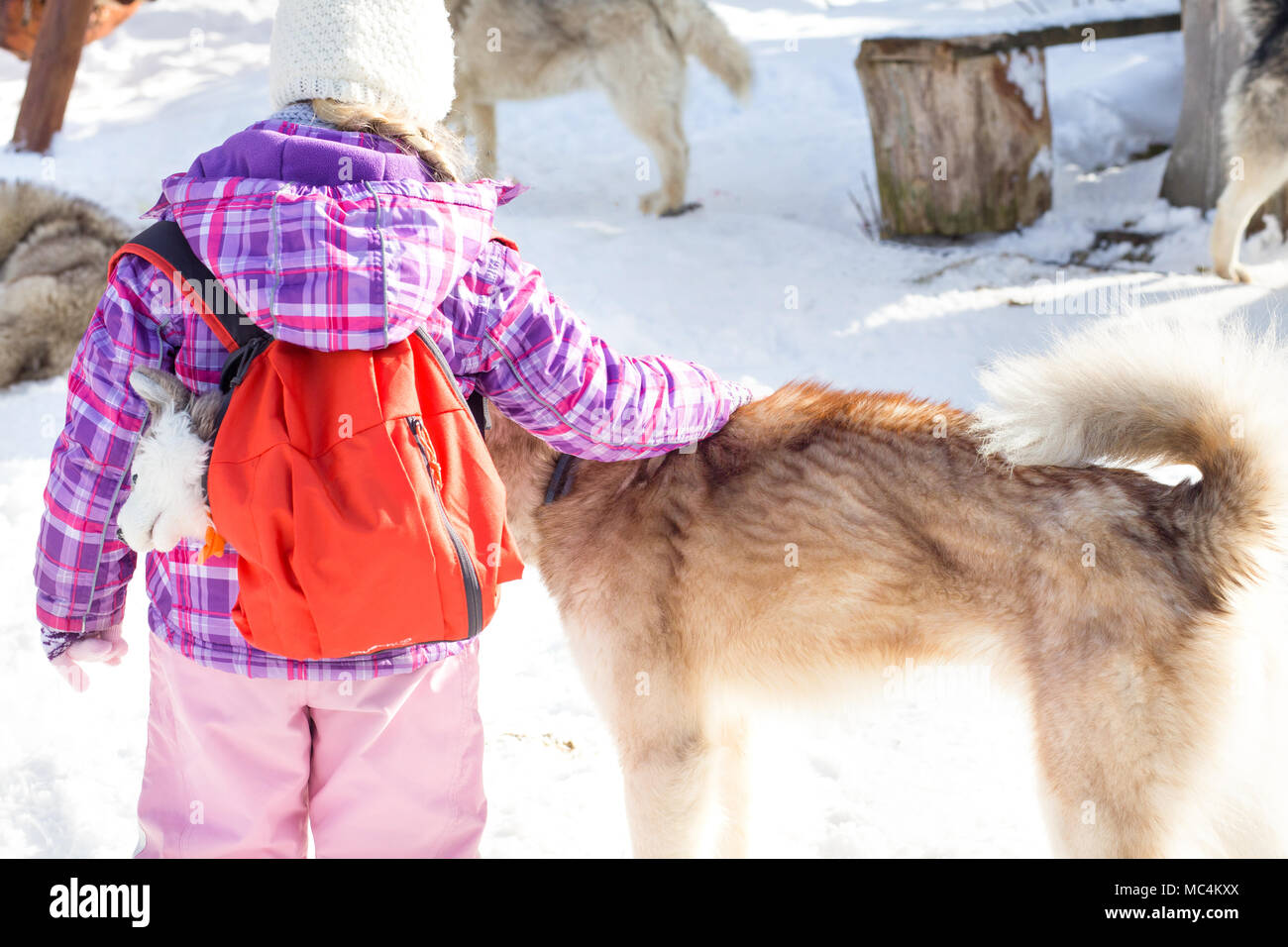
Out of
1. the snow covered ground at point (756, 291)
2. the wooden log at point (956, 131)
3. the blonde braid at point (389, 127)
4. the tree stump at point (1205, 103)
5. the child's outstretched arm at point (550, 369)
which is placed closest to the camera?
the blonde braid at point (389, 127)

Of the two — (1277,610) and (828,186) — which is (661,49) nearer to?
(828,186)

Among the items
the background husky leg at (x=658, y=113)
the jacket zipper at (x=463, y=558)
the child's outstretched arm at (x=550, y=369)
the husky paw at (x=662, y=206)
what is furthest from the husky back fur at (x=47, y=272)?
the jacket zipper at (x=463, y=558)

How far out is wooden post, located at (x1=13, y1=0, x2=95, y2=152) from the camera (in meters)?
6.72

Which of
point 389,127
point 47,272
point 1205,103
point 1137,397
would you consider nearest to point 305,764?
point 389,127

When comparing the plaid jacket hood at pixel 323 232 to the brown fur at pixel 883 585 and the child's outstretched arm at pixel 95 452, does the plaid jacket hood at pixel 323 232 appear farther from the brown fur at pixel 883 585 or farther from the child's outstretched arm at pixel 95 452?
the brown fur at pixel 883 585

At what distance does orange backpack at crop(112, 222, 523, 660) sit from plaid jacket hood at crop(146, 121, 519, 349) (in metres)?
0.05

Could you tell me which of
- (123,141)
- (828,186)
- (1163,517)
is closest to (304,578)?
(1163,517)

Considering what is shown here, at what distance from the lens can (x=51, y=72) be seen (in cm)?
688

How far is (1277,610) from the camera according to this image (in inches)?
67.1

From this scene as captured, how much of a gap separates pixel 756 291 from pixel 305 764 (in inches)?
168

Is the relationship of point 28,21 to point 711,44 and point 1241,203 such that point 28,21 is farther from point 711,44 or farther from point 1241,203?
point 1241,203

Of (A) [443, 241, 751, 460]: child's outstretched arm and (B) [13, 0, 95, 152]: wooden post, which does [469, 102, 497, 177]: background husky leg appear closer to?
(B) [13, 0, 95, 152]: wooden post

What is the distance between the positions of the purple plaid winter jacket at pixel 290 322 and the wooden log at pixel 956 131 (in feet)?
Answer: 16.3

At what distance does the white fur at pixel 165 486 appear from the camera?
133cm
